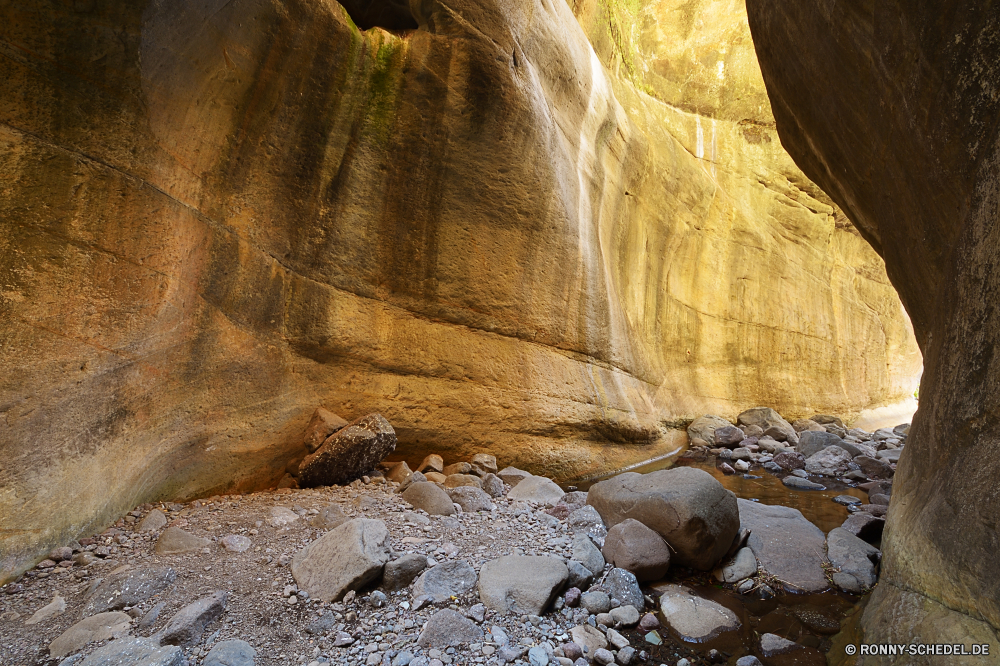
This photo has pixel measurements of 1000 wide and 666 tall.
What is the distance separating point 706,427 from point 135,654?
9.33m

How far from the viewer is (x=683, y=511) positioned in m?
3.77

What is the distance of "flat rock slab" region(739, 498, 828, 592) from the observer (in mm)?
3718

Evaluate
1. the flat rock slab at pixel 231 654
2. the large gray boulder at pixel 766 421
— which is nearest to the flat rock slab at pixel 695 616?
the flat rock slab at pixel 231 654

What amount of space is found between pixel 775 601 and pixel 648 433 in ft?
15.7

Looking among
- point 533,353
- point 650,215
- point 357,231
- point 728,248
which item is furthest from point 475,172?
point 728,248

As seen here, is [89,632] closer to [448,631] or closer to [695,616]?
[448,631]

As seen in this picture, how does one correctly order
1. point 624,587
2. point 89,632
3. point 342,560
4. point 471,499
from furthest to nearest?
point 471,499 → point 624,587 → point 342,560 → point 89,632

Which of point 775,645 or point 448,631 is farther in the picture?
point 775,645

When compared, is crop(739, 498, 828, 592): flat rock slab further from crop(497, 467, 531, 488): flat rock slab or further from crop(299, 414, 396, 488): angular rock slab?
crop(299, 414, 396, 488): angular rock slab

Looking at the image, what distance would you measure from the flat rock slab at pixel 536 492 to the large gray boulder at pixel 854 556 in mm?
2351

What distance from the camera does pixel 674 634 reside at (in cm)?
297

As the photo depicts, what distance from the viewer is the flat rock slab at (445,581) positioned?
118 inches

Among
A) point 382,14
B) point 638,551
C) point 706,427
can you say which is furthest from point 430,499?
point 706,427

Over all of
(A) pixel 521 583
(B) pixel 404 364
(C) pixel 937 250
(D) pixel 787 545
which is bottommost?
(D) pixel 787 545
